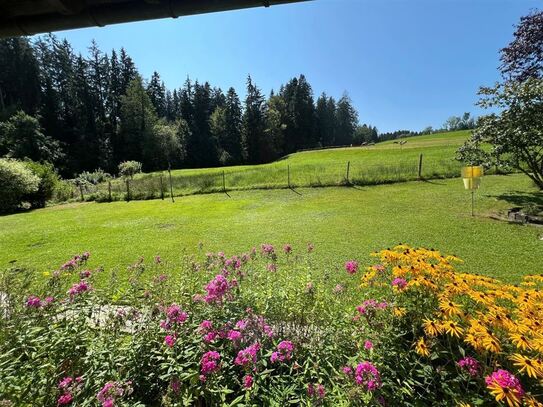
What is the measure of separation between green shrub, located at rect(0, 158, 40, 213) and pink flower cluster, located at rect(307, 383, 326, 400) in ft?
66.5

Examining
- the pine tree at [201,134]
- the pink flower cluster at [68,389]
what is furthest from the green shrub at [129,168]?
the pink flower cluster at [68,389]

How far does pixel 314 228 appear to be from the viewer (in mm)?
8438

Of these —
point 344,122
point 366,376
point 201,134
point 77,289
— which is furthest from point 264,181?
point 344,122

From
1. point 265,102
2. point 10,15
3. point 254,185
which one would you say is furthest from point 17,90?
point 10,15

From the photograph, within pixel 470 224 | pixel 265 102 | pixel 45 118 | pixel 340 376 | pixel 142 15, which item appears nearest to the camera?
pixel 340 376

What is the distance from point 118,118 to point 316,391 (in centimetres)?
5260

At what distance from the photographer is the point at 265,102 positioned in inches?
1966

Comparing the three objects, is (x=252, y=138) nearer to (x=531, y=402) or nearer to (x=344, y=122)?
(x=344, y=122)

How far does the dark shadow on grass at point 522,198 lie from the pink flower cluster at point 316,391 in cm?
1050

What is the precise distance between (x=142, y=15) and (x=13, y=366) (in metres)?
2.44

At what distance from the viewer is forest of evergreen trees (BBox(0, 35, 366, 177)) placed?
3831 centimetres

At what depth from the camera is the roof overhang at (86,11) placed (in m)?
1.78

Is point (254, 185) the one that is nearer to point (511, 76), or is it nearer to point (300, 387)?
point (511, 76)

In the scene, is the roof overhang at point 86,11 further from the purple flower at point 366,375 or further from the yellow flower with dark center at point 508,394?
the yellow flower with dark center at point 508,394
